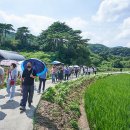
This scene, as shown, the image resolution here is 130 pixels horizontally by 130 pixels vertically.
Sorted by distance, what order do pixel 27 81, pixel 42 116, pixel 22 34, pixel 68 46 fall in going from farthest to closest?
1. pixel 22 34
2. pixel 68 46
3. pixel 27 81
4. pixel 42 116

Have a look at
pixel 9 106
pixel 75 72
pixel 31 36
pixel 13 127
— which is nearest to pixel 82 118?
pixel 9 106

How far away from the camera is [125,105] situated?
1217 centimetres

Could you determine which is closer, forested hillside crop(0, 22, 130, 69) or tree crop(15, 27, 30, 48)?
forested hillside crop(0, 22, 130, 69)

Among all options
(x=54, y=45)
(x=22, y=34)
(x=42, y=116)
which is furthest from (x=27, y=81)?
(x=22, y=34)

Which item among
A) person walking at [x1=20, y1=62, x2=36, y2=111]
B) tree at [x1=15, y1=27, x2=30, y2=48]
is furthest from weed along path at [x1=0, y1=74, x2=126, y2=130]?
tree at [x1=15, y1=27, x2=30, y2=48]

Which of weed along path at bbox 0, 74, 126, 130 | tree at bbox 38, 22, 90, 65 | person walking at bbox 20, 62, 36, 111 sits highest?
tree at bbox 38, 22, 90, 65

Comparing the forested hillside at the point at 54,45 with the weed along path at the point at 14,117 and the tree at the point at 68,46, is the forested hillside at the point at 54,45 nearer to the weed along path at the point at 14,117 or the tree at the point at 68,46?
the tree at the point at 68,46

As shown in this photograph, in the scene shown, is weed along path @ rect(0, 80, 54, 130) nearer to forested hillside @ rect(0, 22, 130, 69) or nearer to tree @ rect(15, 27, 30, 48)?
forested hillside @ rect(0, 22, 130, 69)

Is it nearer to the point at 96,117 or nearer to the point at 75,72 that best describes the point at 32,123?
the point at 96,117

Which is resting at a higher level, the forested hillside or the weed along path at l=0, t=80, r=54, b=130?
the forested hillside

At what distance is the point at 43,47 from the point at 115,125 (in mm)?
63577

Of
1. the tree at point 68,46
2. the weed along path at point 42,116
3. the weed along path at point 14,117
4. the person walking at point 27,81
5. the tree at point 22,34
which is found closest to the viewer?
the weed along path at point 14,117

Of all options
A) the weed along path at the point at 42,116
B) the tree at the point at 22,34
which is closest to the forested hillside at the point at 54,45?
the tree at the point at 22,34

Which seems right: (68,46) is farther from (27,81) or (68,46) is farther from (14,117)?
Answer: (14,117)
